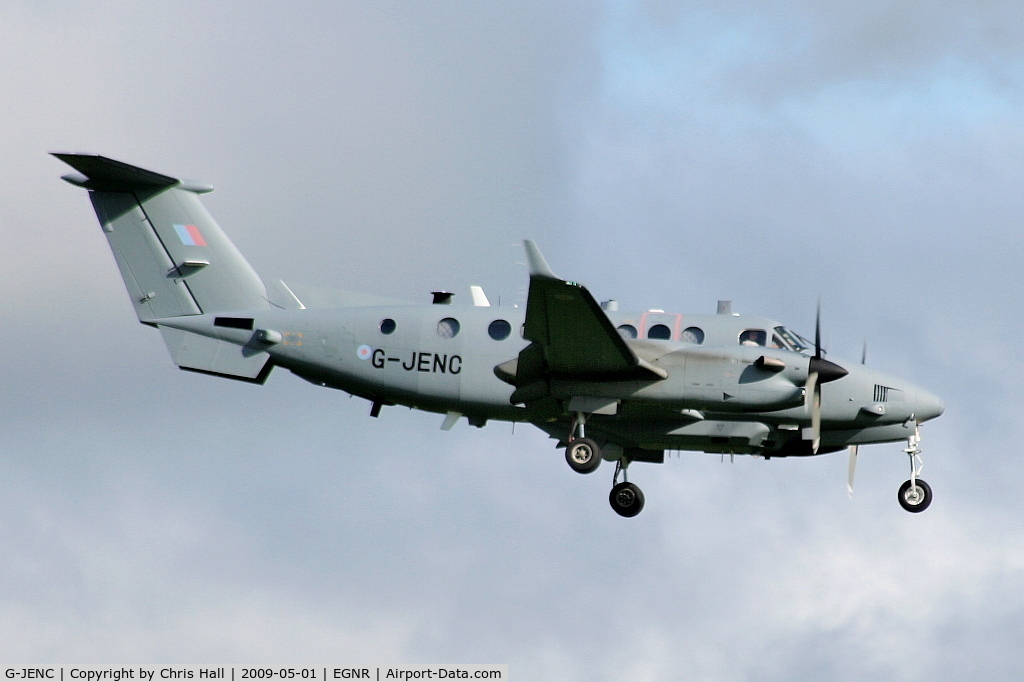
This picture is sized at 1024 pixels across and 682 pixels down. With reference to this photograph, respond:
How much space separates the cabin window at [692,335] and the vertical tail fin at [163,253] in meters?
7.96

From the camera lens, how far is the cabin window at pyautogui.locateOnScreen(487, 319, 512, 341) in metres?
23.5

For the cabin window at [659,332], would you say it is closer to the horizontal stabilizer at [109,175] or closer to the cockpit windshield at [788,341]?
the cockpit windshield at [788,341]

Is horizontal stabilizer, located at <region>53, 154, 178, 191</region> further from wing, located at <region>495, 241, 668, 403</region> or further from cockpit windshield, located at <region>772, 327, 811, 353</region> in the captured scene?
cockpit windshield, located at <region>772, 327, 811, 353</region>

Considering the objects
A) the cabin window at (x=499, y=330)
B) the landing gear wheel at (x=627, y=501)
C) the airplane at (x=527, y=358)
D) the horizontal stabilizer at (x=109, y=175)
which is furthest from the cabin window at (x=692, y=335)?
the horizontal stabilizer at (x=109, y=175)

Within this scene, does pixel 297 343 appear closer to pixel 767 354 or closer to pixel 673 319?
pixel 673 319

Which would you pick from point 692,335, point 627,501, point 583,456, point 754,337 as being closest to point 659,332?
point 692,335

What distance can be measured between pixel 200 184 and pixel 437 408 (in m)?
6.57

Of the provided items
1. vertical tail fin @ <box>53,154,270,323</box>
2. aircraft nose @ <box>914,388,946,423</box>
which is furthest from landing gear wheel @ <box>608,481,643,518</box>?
vertical tail fin @ <box>53,154,270,323</box>

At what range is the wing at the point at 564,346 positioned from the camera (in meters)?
20.4

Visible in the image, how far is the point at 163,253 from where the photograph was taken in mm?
25172

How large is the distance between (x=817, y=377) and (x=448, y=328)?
254 inches

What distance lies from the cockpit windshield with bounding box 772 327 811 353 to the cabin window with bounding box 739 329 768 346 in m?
0.18

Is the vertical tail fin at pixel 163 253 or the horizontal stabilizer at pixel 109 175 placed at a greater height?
the horizontal stabilizer at pixel 109 175

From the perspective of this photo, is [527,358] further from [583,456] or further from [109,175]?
[109,175]
